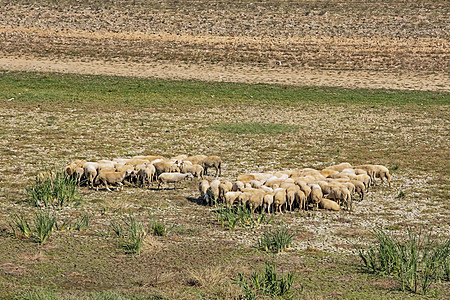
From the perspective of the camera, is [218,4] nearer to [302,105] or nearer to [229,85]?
[229,85]

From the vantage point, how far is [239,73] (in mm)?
43375

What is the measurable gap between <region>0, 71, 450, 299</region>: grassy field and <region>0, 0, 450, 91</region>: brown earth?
5.71 meters

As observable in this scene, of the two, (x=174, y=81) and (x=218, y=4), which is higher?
(x=218, y=4)

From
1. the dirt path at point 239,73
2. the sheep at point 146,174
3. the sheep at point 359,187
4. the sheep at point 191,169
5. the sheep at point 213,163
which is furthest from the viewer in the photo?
the dirt path at point 239,73

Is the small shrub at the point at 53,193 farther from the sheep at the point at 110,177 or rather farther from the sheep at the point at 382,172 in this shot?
the sheep at the point at 382,172

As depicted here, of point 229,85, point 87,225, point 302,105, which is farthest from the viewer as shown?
point 229,85

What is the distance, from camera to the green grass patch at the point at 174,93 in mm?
32000

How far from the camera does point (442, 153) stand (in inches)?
826

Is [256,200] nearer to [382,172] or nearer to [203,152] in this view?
[382,172]

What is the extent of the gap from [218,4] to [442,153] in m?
58.4

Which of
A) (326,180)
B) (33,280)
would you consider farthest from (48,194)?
(326,180)

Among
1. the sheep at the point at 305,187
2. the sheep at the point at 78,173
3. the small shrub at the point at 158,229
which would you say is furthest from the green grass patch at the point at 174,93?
the small shrub at the point at 158,229

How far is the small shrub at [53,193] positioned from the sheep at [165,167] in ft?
8.60

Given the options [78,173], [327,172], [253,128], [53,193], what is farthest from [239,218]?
[253,128]
